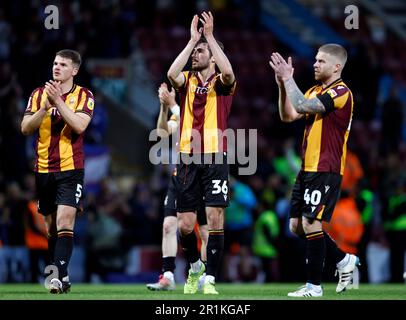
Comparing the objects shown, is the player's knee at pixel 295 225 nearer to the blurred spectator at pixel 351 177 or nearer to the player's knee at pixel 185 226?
the player's knee at pixel 185 226

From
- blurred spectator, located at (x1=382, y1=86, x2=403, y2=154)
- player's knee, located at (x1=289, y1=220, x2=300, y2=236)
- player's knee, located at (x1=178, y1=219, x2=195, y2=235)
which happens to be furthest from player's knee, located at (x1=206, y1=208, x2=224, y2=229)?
blurred spectator, located at (x1=382, y1=86, x2=403, y2=154)

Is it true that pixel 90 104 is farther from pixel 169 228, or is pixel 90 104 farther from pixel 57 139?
pixel 169 228

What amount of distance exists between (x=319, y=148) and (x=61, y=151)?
2.57 meters

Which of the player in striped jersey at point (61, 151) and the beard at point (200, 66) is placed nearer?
the player in striped jersey at point (61, 151)

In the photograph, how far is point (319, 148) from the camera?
1014cm

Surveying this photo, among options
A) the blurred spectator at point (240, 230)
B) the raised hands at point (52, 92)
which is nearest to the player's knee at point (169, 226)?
the raised hands at point (52, 92)

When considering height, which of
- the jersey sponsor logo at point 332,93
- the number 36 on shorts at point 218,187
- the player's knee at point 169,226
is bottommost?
the player's knee at point 169,226

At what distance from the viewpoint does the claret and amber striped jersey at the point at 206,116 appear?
1064 centimetres

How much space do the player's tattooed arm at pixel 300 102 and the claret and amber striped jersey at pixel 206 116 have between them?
2.84 ft

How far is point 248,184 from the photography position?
60.2ft

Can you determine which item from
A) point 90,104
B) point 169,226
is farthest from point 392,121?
point 90,104

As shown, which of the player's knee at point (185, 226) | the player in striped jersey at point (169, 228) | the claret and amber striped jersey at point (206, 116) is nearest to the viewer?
the claret and amber striped jersey at point (206, 116)
